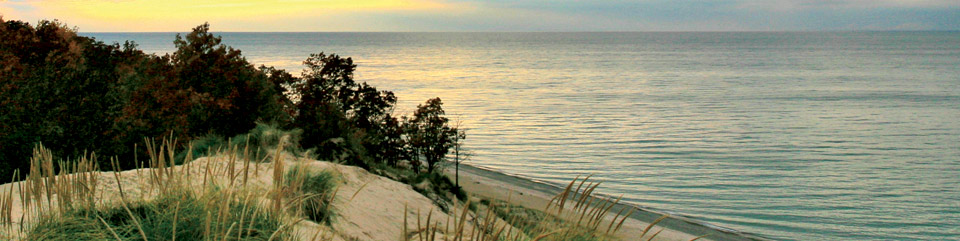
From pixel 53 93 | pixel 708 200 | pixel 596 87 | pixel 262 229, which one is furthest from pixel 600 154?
pixel 596 87

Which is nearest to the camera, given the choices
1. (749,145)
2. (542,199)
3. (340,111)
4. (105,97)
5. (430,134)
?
(105,97)

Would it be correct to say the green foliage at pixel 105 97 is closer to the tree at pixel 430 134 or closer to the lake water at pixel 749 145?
the tree at pixel 430 134

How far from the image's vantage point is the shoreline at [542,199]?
27.5 meters

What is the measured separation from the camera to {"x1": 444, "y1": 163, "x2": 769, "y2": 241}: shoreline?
27531 mm

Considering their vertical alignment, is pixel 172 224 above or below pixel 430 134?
above

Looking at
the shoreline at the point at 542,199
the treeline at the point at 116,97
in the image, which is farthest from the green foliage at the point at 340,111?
the shoreline at the point at 542,199

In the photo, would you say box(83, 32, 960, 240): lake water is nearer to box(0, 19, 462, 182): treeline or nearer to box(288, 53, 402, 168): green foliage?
box(288, 53, 402, 168): green foliage

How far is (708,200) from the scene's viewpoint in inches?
1340

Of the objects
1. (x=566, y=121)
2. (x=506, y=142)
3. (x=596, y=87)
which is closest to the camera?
(x=506, y=142)

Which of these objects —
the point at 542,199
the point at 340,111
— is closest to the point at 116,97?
the point at 340,111

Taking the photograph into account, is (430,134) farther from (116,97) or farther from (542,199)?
(116,97)

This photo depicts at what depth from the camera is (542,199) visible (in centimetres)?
3338

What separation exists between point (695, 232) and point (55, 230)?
26.4 m

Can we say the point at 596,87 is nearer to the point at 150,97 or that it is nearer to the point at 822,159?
the point at 822,159
